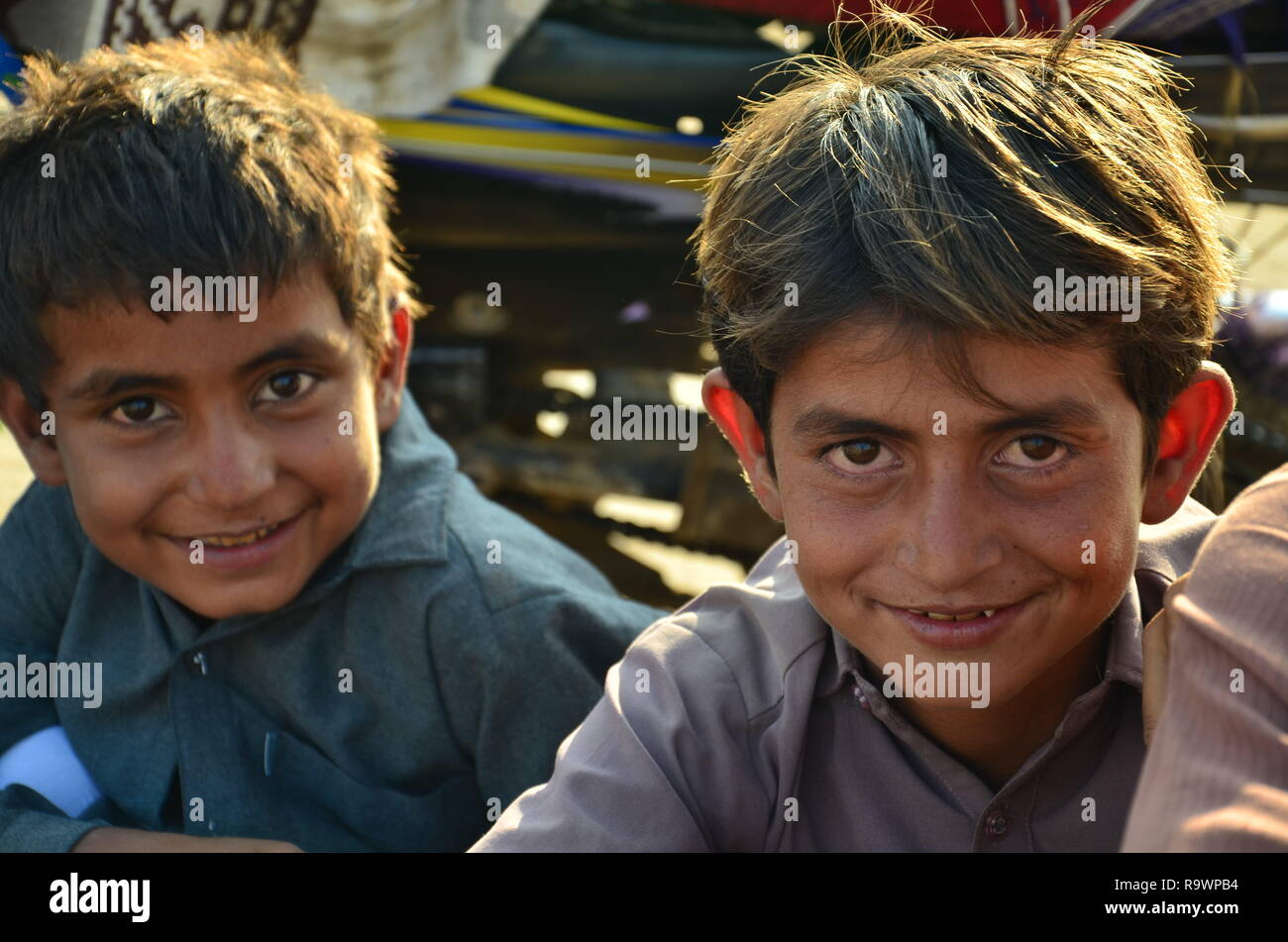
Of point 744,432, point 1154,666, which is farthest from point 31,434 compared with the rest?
point 1154,666

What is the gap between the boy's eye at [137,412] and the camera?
2.09 metres

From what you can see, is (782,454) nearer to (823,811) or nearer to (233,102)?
(823,811)

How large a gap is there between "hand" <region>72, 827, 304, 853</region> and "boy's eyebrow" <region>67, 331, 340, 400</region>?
2.18ft

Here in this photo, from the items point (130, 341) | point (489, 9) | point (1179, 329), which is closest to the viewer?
point (1179, 329)

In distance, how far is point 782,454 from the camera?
1.70m

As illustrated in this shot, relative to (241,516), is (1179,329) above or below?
above

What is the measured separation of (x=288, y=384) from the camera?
2.13 meters

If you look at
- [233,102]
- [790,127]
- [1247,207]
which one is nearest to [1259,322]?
[1247,207]

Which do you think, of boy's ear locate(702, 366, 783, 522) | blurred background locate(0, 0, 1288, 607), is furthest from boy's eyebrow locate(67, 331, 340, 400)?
blurred background locate(0, 0, 1288, 607)

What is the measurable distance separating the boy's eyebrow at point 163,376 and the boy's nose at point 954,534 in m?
1.02

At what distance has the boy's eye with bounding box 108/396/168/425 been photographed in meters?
2.09

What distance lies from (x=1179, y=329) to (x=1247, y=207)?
2.08 m

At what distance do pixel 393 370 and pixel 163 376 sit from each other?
454mm

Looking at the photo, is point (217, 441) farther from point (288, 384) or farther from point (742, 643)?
point (742, 643)
